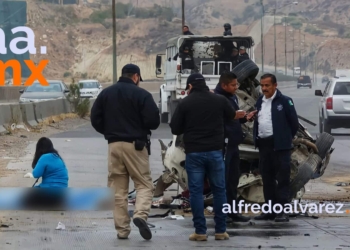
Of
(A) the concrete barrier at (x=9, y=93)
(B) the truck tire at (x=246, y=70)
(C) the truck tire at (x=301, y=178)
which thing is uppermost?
(B) the truck tire at (x=246, y=70)

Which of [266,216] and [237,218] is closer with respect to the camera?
[237,218]

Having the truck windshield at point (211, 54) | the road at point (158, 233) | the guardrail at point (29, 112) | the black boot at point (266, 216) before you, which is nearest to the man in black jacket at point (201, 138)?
the road at point (158, 233)

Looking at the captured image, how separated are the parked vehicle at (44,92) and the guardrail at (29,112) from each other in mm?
1613

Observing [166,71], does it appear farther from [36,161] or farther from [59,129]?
[36,161]

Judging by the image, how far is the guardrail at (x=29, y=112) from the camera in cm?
2391

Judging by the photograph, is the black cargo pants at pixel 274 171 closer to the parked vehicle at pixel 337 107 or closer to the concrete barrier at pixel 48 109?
the parked vehicle at pixel 337 107

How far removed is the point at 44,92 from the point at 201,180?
87.0ft

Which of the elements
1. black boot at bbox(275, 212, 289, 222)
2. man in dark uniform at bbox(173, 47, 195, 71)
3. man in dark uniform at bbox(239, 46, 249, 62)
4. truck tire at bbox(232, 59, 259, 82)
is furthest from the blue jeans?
man in dark uniform at bbox(173, 47, 195, 71)

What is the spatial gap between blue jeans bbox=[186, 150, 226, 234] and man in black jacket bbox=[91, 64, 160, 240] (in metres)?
0.45

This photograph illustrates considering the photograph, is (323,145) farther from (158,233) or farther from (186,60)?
(186,60)

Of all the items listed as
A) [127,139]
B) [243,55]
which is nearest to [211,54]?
[243,55]

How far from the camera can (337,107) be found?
25.6m

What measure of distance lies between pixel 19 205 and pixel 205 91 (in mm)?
2152

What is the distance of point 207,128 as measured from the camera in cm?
893
